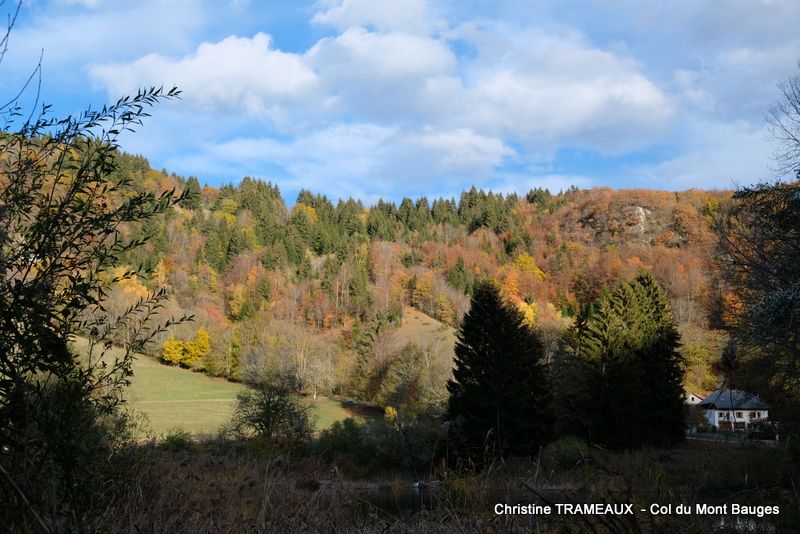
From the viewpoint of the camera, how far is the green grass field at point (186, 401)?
5097 cm

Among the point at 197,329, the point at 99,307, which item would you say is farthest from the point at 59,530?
the point at 197,329

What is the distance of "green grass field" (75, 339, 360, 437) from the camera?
51.0 metres

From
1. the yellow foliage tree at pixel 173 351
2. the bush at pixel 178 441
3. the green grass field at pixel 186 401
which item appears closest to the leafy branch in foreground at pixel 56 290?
the bush at pixel 178 441

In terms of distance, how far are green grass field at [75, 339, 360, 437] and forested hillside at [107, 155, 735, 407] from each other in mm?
3194

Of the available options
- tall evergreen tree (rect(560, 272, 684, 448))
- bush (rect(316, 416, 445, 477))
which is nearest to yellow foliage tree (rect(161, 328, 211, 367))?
bush (rect(316, 416, 445, 477))

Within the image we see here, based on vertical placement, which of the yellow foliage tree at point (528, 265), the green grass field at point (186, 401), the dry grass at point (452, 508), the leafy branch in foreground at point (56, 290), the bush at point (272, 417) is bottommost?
the green grass field at point (186, 401)

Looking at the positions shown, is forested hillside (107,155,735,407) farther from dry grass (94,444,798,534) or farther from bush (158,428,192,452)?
dry grass (94,444,798,534)

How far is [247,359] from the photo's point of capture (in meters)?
77.1

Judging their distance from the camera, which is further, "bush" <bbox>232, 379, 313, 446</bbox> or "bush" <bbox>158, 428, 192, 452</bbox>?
"bush" <bbox>232, 379, 313, 446</bbox>

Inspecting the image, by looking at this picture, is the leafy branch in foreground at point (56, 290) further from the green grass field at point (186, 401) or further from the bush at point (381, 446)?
the green grass field at point (186, 401)

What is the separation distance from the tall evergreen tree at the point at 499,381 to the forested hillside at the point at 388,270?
9759 millimetres

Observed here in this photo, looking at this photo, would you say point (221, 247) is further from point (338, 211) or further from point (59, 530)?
point (59, 530)

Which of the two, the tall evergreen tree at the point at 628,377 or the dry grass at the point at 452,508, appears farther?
the tall evergreen tree at the point at 628,377

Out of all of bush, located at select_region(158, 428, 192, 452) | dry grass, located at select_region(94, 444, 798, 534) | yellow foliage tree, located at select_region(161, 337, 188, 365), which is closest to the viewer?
dry grass, located at select_region(94, 444, 798, 534)
